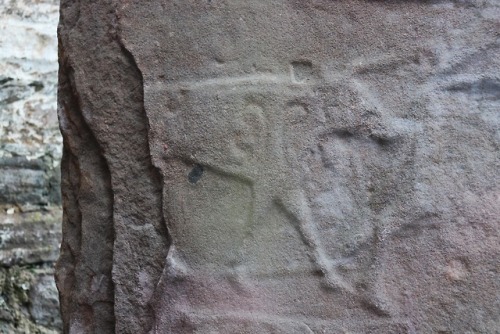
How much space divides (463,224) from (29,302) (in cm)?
178

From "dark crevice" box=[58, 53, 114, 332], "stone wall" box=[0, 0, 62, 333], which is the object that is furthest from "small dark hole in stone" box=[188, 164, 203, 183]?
"stone wall" box=[0, 0, 62, 333]

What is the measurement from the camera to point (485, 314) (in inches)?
46.8

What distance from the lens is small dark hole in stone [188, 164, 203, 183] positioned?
1269 millimetres

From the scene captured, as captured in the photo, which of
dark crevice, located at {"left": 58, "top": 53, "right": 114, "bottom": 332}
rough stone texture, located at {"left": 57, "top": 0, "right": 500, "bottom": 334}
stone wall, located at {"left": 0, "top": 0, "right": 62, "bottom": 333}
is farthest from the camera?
stone wall, located at {"left": 0, "top": 0, "right": 62, "bottom": 333}

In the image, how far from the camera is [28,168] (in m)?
2.53

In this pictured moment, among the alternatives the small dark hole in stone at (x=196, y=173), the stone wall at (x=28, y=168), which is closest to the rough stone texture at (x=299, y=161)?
the small dark hole in stone at (x=196, y=173)

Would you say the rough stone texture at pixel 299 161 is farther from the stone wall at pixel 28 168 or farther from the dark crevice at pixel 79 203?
the stone wall at pixel 28 168

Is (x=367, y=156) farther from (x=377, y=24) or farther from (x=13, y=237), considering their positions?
(x=13, y=237)

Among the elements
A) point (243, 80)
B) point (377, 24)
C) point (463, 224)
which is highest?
point (377, 24)

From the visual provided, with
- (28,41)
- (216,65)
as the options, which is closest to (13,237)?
(28,41)

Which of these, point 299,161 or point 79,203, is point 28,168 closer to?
point 79,203

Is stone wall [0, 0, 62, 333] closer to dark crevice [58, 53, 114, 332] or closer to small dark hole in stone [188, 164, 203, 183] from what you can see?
dark crevice [58, 53, 114, 332]

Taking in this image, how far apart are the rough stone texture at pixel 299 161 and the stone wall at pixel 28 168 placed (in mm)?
1288

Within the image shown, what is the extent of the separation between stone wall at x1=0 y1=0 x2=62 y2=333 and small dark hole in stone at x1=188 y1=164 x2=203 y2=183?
4.68 feet
